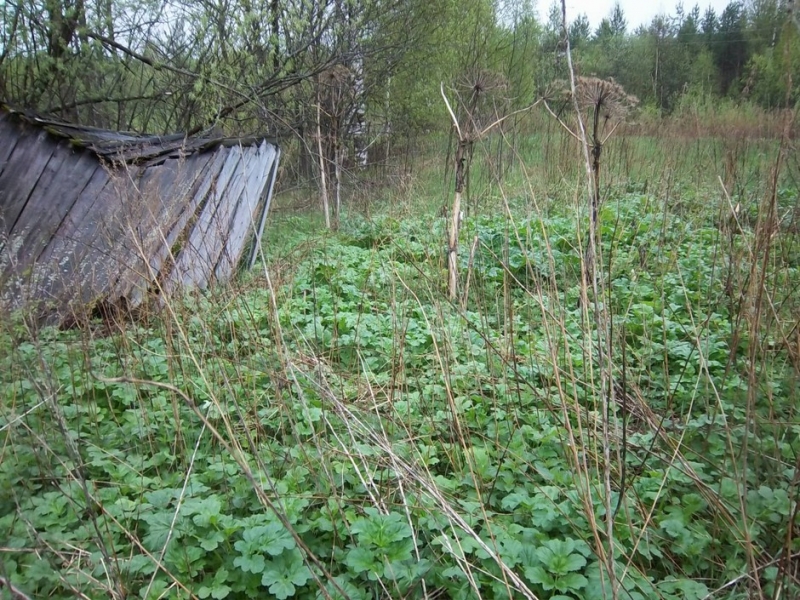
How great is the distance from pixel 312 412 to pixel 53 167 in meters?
3.12

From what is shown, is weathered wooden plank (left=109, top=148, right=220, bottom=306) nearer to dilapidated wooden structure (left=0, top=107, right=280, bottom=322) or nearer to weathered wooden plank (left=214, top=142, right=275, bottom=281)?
dilapidated wooden structure (left=0, top=107, right=280, bottom=322)

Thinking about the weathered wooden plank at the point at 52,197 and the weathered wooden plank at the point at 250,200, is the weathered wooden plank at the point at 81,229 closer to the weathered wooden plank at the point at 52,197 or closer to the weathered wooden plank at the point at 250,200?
the weathered wooden plank at the point at 52,197

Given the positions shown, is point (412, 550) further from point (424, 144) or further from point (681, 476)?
point (424, 144)

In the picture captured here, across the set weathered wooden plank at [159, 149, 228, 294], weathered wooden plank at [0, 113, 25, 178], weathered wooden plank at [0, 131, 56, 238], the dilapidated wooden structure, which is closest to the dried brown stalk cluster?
the dilapidated wooden structure

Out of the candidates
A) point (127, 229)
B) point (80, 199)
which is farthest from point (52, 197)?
point (127, 229)

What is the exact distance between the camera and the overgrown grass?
1.59m

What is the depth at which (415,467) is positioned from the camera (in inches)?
73.4

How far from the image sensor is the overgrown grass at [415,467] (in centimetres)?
159

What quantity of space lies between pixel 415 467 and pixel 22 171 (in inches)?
151

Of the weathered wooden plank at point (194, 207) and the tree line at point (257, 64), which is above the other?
the tree line at point (257, 64)

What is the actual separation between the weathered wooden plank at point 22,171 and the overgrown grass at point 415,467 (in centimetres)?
138

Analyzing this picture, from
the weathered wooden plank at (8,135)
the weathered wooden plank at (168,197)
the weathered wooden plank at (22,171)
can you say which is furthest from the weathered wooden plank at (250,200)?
the weathered wooden plank at (8,135)

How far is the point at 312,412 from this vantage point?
246 cm

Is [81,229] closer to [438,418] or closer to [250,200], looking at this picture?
[250,200]
